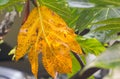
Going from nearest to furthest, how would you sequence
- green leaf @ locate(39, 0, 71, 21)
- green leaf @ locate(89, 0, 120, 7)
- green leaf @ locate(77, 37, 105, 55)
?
green leaf @ locate(89, 0, 120, 7), green leaf @ locate(39, 0, 71, 21), green leaf @ locate(77, 37, 105, 55)

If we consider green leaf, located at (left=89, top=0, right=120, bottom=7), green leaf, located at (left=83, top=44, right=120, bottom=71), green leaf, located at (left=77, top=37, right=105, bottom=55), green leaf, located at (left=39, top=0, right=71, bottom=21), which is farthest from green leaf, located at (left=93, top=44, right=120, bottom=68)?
green leaf, located at (left=77, top=37, right=105, bottom=55)

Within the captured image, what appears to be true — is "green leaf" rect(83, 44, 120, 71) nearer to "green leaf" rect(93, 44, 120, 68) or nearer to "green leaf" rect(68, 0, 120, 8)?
"green leaf" rect(93, 44, 120, 68)

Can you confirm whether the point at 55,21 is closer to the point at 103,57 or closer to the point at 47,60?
the point at 47,60

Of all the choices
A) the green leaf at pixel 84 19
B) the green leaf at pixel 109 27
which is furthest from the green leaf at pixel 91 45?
the green leaf at pixel 109 27

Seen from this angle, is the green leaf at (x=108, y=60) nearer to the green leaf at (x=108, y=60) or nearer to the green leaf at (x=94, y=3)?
the green leaf at (x=108, y=60)

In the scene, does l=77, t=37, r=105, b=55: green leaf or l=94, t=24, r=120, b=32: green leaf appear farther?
l=77, t=37, r=105, b=55: green leaf

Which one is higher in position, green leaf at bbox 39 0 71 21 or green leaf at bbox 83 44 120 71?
green leaf at bbox 83 44 120 71

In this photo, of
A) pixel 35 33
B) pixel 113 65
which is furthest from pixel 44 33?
pixel 113 65
